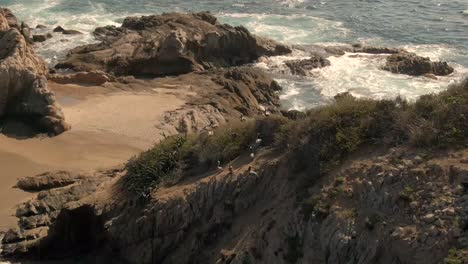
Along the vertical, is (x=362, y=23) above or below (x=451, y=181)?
below

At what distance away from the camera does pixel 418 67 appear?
110ft

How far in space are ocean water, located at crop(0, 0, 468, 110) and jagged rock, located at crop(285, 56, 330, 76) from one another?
414 mm

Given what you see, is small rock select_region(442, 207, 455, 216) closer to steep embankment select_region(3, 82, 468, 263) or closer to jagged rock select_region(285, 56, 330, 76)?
steep embankment select_region(3, 82, 468, 263)

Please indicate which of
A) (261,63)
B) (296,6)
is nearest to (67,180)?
(261,63)

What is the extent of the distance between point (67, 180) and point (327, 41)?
1055 inches

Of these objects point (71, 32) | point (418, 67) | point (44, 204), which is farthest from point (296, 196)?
point (71, 32)

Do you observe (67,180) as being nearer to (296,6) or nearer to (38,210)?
(38,210)

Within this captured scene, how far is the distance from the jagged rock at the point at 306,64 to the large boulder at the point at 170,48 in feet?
6.71

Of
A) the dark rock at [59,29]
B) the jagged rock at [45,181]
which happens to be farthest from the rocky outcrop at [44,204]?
the dark rock at [59,29]

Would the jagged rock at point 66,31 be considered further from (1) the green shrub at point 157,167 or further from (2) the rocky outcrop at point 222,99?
(1) the green shrub at point 157,167

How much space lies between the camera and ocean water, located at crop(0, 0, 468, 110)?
31672mm

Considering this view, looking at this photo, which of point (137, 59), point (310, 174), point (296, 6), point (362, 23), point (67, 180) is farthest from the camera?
point (296, 6)

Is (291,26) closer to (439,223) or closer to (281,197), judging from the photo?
(281,197)

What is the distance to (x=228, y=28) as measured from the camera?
34.2 meters
